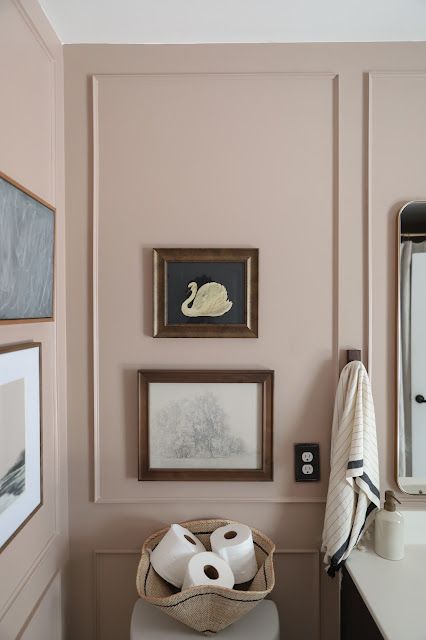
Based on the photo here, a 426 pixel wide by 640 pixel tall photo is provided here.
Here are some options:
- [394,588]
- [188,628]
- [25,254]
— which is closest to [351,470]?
[394,588]

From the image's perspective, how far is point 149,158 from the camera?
1603mm

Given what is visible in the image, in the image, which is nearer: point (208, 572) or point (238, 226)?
point (208, 572)

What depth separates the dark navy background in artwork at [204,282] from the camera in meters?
1.58

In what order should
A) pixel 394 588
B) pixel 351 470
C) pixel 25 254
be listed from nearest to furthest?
pixel 25 254 < pixel 394 588 < pixel 351 470

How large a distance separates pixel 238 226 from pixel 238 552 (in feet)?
3.58

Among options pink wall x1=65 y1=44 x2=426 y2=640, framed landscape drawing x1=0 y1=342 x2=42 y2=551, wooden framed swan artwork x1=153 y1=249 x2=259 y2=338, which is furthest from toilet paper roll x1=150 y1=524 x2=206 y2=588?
wooden framed swan artwork x1=153 y1=249 x2=259 y2=338

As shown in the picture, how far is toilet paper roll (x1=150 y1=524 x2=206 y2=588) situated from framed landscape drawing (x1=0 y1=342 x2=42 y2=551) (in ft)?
1.38

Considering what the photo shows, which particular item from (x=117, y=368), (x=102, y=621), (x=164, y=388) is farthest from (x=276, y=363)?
(x=102, y=621)

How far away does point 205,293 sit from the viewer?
158 centimetres

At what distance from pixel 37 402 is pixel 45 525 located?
0.43m

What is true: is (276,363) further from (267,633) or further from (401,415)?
(267,633)

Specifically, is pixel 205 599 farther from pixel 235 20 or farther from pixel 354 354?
pixel 235 20

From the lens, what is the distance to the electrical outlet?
1616 mm

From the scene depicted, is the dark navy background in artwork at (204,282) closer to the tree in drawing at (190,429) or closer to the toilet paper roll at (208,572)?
the tree in drawing at (190,429)
